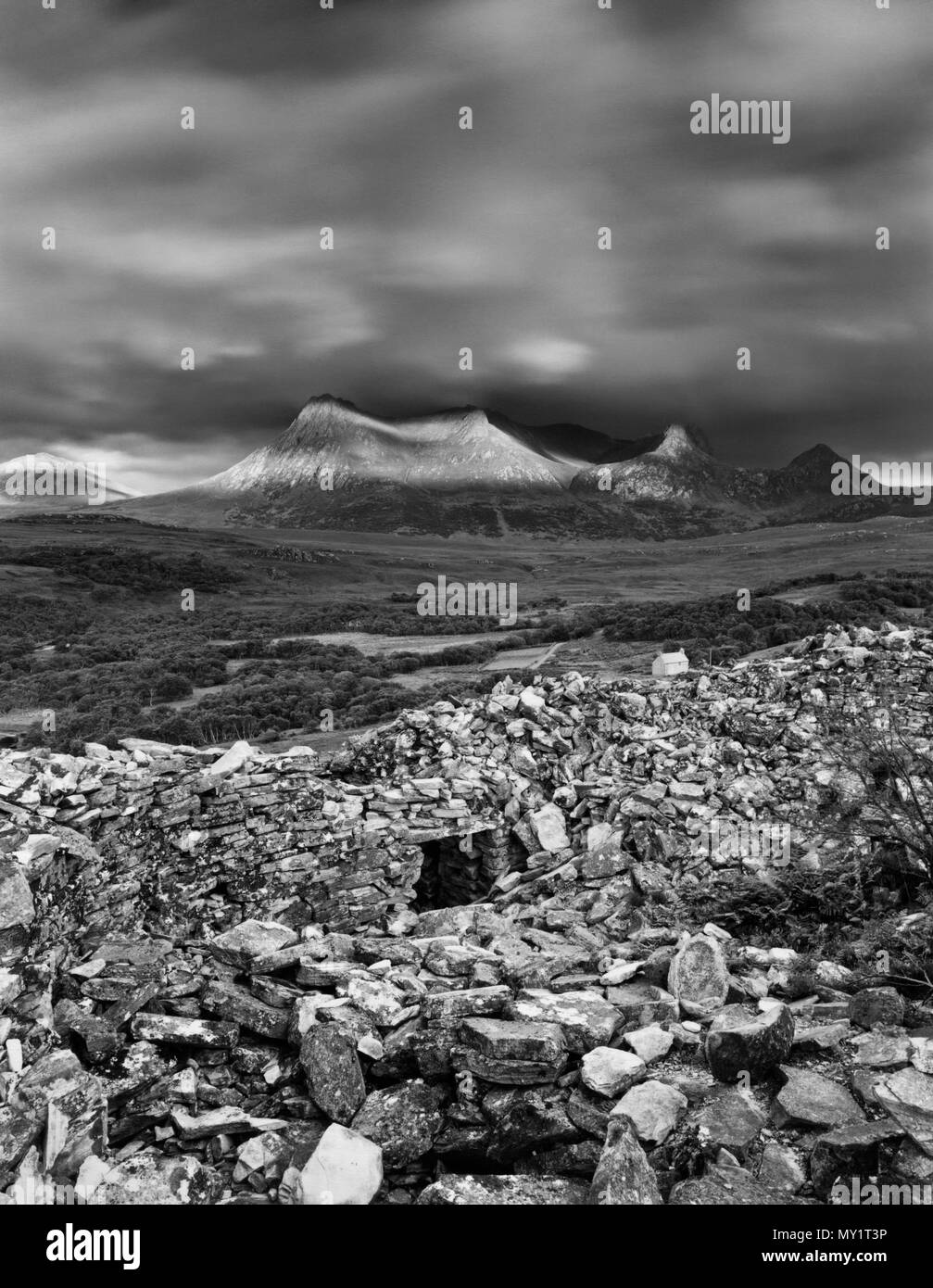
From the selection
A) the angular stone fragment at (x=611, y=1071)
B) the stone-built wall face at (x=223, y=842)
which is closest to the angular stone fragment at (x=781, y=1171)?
the angular stone fragment at (x=611, y=1071)

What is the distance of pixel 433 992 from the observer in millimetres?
6633

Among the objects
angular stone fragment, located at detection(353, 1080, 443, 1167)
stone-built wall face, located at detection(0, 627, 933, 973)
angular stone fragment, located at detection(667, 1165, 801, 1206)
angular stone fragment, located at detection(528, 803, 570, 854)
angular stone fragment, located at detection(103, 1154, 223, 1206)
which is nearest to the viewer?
angular stone fragment, located at detection(667, 1165, 801, 1206)

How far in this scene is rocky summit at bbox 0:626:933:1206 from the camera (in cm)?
488

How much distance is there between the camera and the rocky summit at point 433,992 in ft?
16.0

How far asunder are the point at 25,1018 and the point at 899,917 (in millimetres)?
8407

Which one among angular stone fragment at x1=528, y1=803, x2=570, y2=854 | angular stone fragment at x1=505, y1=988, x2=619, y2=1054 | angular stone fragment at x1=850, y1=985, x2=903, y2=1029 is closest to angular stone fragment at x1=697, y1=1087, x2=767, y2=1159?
angular stone fragment at x1=505, y1=988, x2=619, y2=1054

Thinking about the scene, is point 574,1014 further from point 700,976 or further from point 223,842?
point 223,842

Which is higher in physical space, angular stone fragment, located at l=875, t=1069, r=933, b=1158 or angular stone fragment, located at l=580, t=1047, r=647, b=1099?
angular stone fragment, located at l=875, t=1069, r=933, b=1158

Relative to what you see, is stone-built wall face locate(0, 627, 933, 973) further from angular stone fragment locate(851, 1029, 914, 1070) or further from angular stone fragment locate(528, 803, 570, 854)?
angular stone fragment locate(851, 1029, 914, 1070)

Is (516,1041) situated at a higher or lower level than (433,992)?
higher

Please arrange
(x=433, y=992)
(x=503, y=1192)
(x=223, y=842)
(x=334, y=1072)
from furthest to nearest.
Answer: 1. (x=223, y=842)
2. (x=433, y=992)
3. (x=334, y=1072)
4. (x=503, y=1192)

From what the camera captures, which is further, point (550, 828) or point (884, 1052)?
point (550, 828)

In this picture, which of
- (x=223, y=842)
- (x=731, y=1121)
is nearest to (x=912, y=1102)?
(x=731, y=1121)
